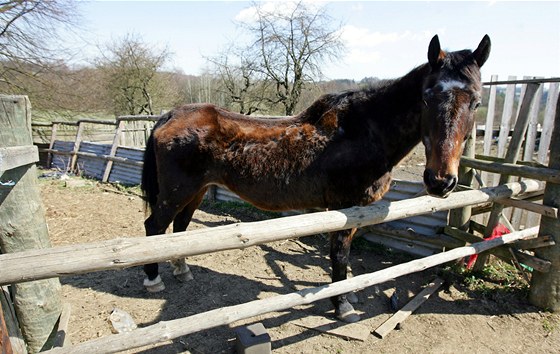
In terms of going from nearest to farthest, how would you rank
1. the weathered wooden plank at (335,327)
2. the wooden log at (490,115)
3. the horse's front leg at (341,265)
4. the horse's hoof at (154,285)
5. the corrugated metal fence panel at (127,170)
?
the weathered wooden plank at (335,327) < the horse's front leg at (341,265) < the horse's hoof at (154,285) < the wooden log at (490,115) < the corrugated metal fence panel at (127,170)

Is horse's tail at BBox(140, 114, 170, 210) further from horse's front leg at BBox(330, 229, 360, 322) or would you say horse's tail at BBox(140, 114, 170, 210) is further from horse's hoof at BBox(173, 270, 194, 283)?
horse's front leg at BBox(330, 229, 360, 322)

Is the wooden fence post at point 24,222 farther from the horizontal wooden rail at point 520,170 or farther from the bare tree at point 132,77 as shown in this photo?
the bare tree at point 132,77

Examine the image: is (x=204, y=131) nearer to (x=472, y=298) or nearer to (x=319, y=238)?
(x=319, y=238)

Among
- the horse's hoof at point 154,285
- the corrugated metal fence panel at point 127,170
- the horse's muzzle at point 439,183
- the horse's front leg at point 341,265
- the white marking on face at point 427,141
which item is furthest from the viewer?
the corrugated metal fence panel at point 127,170

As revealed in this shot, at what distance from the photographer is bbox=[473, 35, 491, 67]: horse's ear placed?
2.40 meters

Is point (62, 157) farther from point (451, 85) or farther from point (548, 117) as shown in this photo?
point (548, 117)

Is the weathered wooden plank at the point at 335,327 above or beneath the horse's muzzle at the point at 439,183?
beneath

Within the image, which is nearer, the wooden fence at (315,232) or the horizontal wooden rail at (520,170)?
the wooden fence at (315,232)

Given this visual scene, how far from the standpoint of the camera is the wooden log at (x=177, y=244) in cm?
141

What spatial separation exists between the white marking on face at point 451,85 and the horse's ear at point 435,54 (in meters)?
0.25

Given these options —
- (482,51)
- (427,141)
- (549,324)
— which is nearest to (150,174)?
(427,141)

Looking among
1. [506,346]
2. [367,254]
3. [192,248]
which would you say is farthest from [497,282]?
[192,248]

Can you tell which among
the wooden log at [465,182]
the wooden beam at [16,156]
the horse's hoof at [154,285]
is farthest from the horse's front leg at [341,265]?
the wooden beam at [16,156]

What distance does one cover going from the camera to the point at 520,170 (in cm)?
318
